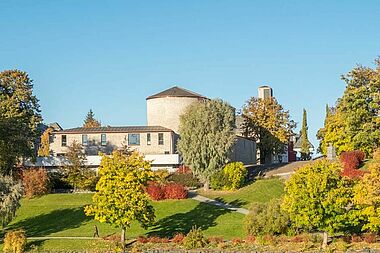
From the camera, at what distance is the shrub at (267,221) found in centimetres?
3884

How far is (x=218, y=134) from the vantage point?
5638cm

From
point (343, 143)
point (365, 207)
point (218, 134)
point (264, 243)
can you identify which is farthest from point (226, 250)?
point (343, 143)

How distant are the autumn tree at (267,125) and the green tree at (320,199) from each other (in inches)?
1637

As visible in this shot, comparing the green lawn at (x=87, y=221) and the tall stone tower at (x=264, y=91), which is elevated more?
the tall stone tower at (x=264, y=91)

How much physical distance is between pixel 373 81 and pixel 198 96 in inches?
807

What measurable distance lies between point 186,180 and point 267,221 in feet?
60.3

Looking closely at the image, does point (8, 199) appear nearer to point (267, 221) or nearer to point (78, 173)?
point (78, 173)

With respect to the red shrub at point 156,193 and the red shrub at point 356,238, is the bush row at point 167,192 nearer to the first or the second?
the red shrub at point 156,193

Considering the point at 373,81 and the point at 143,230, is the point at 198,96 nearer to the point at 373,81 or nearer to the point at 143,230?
the point at 373,81

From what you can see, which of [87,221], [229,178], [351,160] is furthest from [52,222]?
[351,160]

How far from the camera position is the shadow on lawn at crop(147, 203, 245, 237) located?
42438 millimetres

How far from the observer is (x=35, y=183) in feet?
176

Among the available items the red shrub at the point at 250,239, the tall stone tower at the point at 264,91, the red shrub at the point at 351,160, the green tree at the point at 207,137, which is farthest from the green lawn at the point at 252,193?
the tall stone tower at the point at 264,91

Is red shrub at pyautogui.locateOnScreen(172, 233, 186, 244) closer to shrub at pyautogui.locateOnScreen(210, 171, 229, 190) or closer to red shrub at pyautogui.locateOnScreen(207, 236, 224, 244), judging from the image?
red shrub at pyautogui.locateOnScreen(207, 236, 224, 244)
